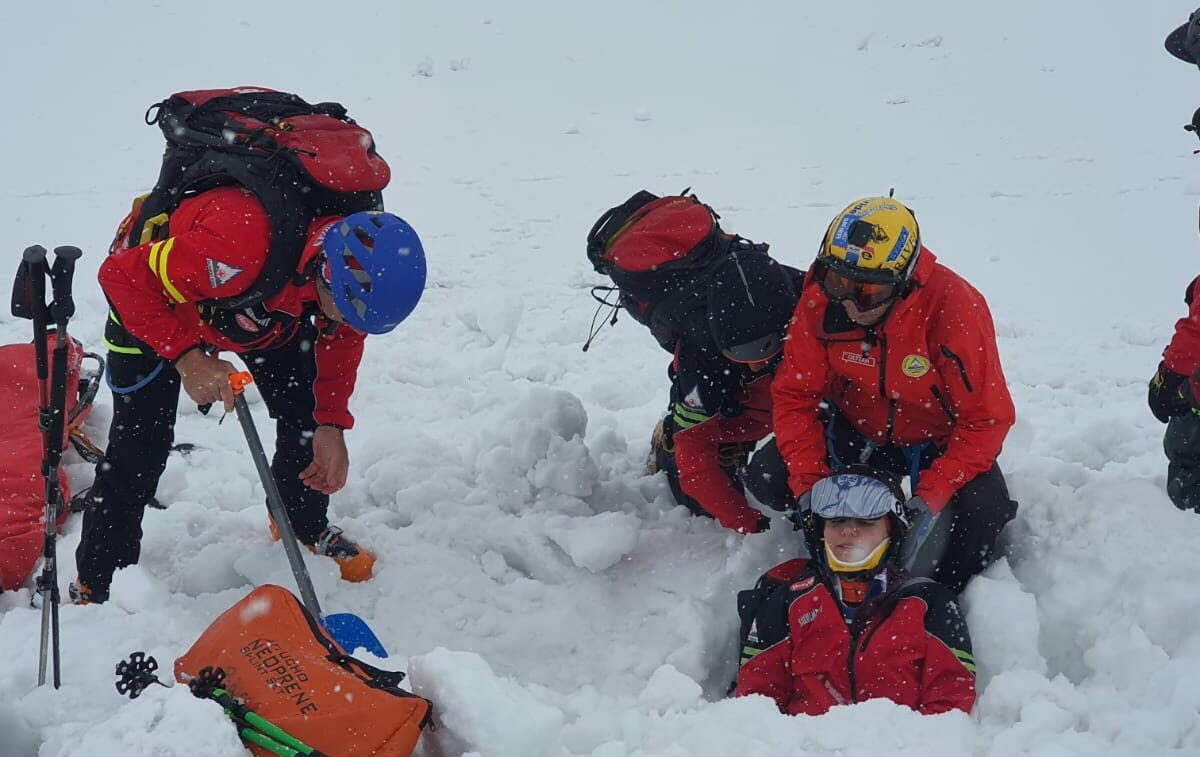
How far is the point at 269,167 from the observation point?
11.5 feet

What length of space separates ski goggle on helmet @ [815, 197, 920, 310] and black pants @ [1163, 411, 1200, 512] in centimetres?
124

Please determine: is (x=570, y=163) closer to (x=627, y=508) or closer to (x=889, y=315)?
(x=627, y=508)

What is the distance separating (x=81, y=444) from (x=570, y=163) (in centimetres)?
707

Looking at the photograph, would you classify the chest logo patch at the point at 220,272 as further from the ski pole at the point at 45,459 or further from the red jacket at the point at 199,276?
the ski pole at the point at 45,459

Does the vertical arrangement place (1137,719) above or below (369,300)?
below

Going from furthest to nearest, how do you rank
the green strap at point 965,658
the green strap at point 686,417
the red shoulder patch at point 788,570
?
the green strap at point 686,417 < the red shoulder patch at point 788,570 < the green strap at point 965,658

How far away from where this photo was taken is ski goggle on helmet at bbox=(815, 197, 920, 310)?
366cm

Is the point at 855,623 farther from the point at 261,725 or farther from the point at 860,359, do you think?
the point at 261,725

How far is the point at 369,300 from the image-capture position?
11.2 ft

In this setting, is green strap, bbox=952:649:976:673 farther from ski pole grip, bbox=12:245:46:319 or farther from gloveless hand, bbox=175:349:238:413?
ski pole grip, bbox=12:245:46:319

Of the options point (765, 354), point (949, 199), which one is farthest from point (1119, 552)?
point (949, 199)

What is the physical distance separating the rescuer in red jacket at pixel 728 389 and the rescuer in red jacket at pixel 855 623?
2.18 ft

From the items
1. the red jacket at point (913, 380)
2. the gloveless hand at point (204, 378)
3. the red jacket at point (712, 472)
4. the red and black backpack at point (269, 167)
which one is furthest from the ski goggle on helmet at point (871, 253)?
the gloveless hand at point (204, 378)

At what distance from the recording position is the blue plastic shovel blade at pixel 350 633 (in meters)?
3.64
